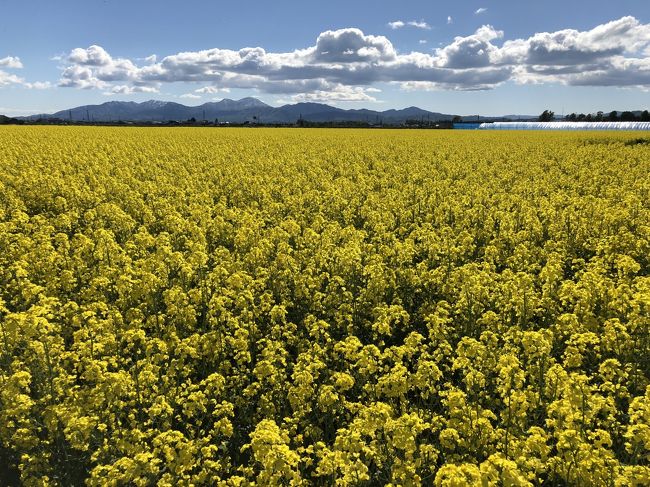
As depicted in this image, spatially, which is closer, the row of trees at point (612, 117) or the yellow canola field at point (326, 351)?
the yellow canola field at point (326, 351)

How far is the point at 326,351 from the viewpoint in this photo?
7.60 meters

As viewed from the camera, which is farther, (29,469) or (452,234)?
(452,234)

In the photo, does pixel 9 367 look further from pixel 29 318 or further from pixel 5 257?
pixel 5 257

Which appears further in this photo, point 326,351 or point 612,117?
point 612,117

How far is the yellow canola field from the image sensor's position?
15.9ft

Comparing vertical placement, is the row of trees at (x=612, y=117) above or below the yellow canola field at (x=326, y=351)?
above

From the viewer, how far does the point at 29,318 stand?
6715 mm

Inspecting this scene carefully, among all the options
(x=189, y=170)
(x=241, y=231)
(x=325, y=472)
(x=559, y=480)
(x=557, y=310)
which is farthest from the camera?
(x=189, y=170)

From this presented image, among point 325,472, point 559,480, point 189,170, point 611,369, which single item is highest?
point 189,170

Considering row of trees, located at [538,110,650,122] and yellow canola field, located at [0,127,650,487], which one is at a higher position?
row of trees, located at [538,110,650,122]

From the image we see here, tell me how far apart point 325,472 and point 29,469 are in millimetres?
3212

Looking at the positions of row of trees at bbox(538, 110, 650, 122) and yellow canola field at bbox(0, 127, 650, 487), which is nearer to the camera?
yellow canola field at bbox(0, 127, 650, 487)

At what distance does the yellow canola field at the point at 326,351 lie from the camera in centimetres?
486

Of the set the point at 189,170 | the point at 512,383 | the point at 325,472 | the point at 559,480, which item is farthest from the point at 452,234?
the point at 189,170
